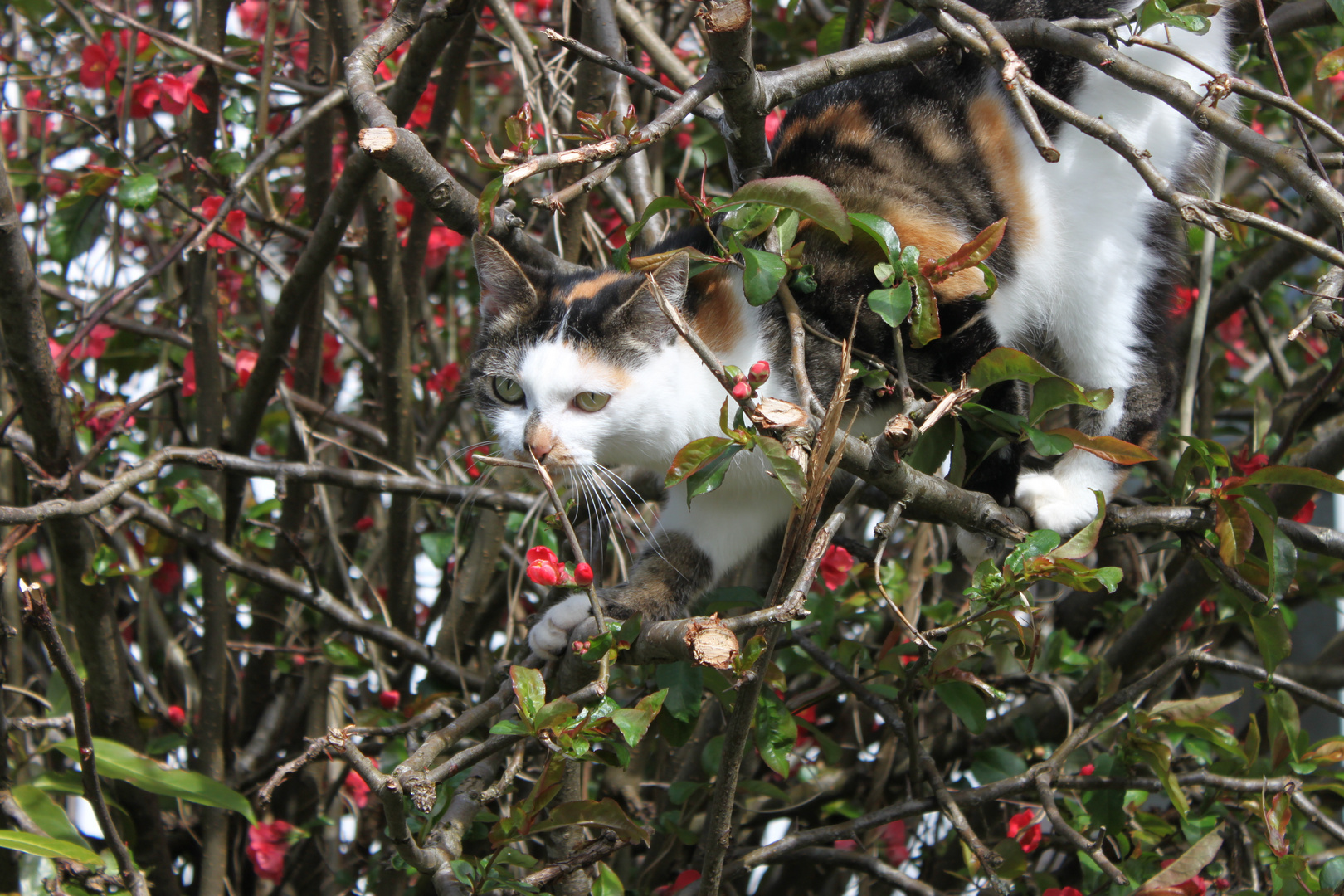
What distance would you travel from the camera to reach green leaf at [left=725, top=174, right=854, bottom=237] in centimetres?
96

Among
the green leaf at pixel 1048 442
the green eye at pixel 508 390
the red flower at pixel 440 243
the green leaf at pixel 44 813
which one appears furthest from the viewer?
the red flower at pixel 440 243

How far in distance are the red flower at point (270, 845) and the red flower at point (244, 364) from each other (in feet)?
2.67

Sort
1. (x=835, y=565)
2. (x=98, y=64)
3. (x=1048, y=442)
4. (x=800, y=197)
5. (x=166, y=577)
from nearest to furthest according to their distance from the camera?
(x=800, y=197)
(x=1048, y=442)
(x=835, y=565)
(x=98, y=64)
(x=166, y=577)

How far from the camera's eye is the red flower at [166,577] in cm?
198

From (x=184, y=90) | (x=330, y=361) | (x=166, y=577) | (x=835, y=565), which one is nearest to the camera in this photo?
(x=835, y=565)

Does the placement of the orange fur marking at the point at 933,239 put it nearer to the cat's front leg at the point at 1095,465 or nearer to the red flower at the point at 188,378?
the cat's front leg at the point at 1095,465

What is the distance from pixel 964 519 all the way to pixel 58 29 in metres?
2.33

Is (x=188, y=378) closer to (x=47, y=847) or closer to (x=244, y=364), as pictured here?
(x=244, y=364)

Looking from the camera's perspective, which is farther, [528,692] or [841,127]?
[841,127]

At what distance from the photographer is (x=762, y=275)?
980mm

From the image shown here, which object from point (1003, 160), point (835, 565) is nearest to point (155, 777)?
point (835, 565)

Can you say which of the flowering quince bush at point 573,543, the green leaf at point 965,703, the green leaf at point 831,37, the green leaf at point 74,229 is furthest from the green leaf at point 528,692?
the green leaf at point 74,229

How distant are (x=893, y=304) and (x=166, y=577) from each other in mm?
1633

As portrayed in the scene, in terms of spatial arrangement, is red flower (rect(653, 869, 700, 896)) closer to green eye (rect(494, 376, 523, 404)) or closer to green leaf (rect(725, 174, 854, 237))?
green eye (rect(494, 376, 523, 404))
